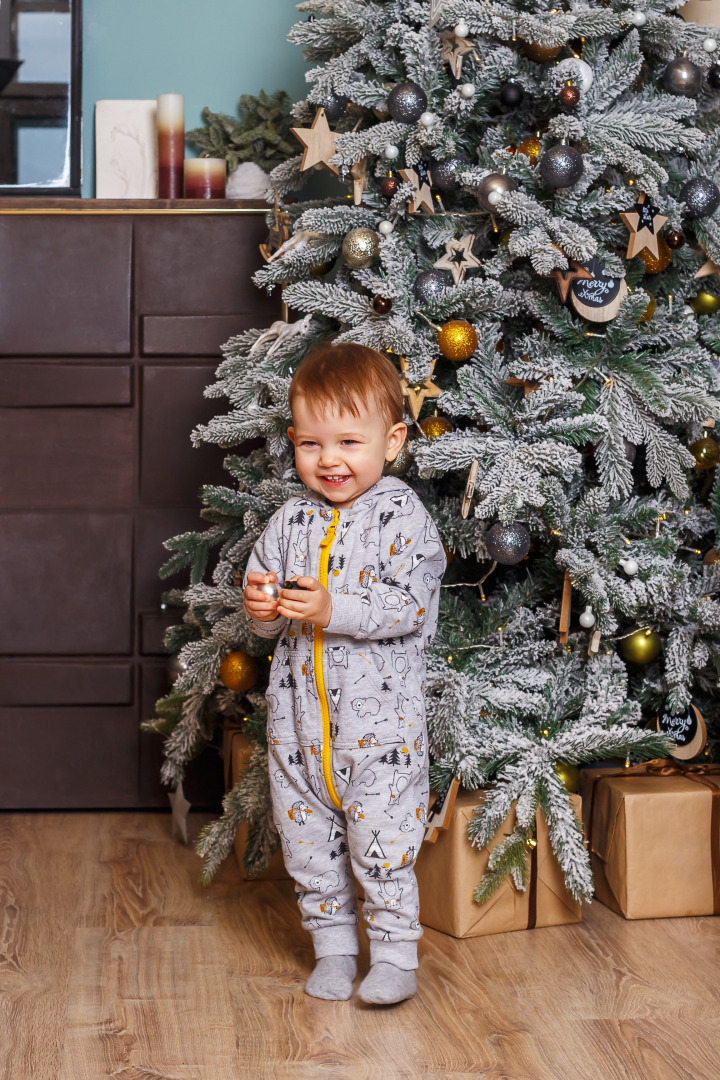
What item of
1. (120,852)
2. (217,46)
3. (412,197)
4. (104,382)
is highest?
(217,46)

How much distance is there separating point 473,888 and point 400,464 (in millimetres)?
659

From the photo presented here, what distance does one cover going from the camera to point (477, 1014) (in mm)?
1443

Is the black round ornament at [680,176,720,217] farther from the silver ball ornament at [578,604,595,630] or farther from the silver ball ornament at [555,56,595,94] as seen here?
the silver ball ornament at [578,604,595,630]

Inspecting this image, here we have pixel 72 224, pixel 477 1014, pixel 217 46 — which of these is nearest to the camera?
pixel 477 1014

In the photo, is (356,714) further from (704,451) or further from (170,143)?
(170,143)

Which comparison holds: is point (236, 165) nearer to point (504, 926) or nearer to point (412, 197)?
point (412, 197)

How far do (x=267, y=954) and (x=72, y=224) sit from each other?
1.49 meters

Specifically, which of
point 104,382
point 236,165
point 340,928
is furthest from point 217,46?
point 340,928

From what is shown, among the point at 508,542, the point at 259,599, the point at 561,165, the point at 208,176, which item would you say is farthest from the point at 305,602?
the point at 208,176

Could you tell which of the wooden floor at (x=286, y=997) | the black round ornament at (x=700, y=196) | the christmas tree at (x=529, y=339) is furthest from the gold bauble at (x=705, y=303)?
the wooden floor at (x=286, y=997)

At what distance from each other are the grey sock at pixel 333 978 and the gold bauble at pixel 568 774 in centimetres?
45

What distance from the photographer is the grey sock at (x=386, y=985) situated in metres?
1.43

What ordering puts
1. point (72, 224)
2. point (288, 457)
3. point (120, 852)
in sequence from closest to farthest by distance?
point (288, 457) → point (120, 852) → point (72, 224)

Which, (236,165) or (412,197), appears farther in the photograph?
(236,165)
